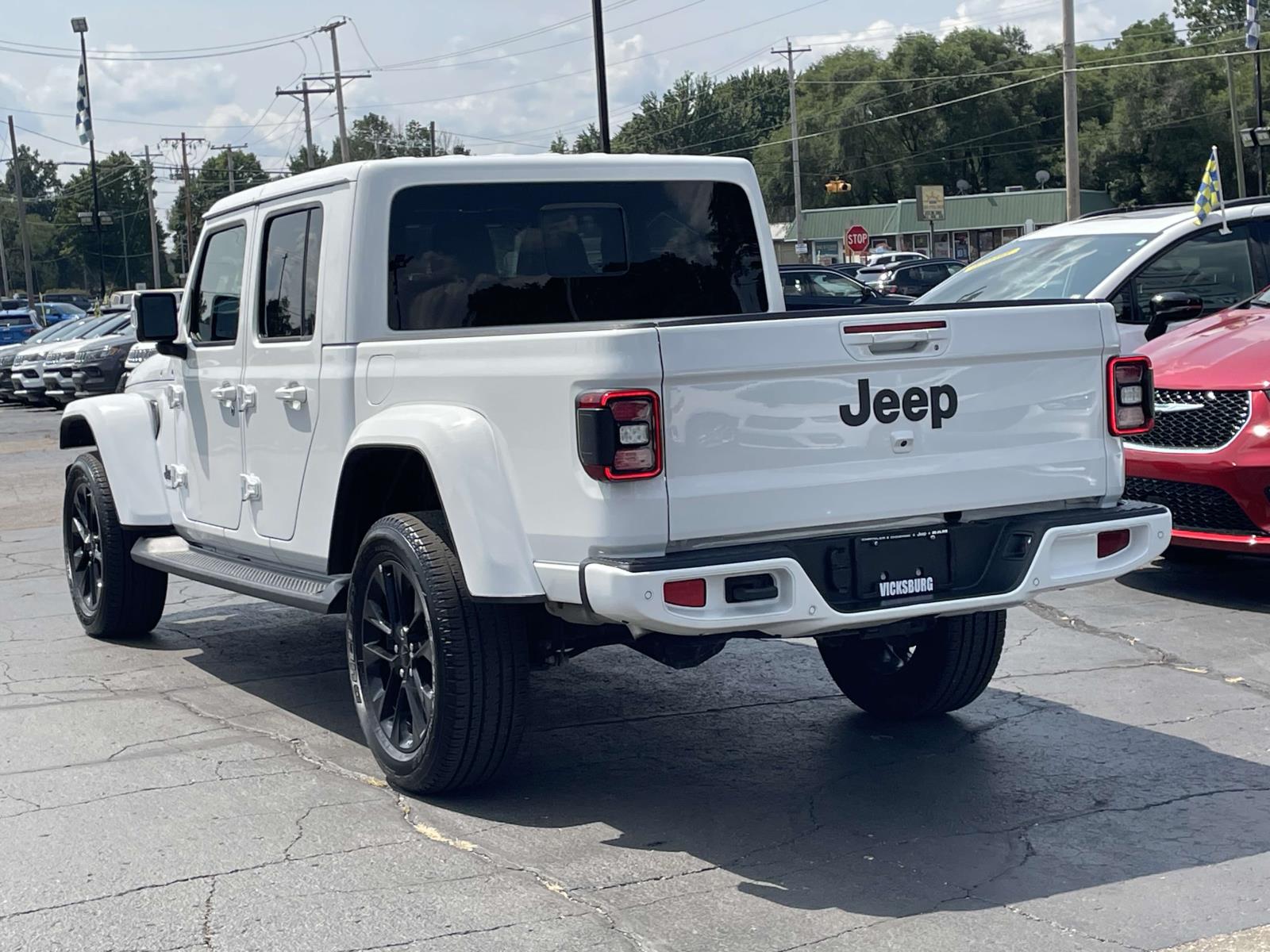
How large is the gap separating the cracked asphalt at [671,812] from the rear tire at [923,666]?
12cm

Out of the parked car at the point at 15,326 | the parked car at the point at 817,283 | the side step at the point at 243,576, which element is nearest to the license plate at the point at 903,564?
the side step at the point at 243,576

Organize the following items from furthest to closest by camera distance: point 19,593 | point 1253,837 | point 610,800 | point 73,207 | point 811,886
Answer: point 73,207, point 19,593, point 610,800, point 1253,837, point 811,886

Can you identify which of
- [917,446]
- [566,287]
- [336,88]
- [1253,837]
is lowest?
[1253,837]

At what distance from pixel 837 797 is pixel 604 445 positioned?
1.55 meters

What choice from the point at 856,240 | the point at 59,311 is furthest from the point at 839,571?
the point at 59,311

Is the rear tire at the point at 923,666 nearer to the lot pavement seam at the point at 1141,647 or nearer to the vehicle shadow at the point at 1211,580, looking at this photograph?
the lot pavement seam at the point at 1141,647

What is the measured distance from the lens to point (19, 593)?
9195 mm

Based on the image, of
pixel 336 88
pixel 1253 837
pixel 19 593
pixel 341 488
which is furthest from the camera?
pixel 336 88

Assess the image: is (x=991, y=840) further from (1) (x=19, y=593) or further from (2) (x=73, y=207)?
(2) (x=73, y=207)

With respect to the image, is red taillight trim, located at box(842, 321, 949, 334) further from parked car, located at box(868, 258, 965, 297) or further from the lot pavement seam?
parked car, located at box(868, 258, 965, 297)

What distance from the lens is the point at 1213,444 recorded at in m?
7.69

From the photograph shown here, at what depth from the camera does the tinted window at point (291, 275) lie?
18.9 feet

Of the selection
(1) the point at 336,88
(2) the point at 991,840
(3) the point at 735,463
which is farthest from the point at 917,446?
(1) the point at 336,88

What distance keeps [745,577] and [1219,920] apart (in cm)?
Result: 148
